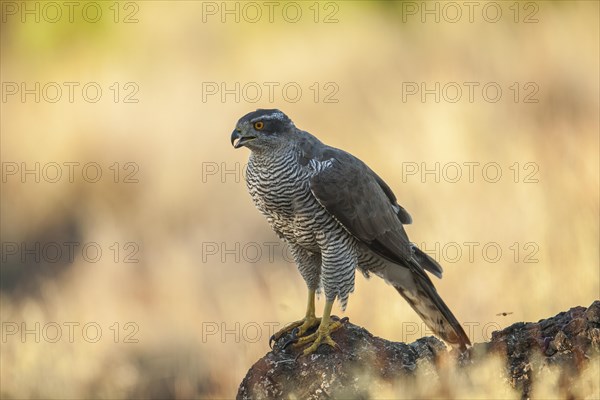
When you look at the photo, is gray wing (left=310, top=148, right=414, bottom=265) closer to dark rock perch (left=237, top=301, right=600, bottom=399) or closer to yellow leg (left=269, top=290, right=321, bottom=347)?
yellow leg (left=269, top=290, right=321, bottom=347)

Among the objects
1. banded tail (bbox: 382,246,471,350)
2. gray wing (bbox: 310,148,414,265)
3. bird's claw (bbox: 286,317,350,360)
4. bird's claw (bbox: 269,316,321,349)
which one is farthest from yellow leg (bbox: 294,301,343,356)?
banded tail (bbox: 382,246,471,350)

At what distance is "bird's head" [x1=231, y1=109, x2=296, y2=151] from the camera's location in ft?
20.9

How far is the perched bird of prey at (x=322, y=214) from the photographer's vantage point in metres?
6.40

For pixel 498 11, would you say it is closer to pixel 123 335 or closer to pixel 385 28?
pixel 385 28

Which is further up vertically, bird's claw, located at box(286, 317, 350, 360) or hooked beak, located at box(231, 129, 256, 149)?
hooked beak, located at box(231, 129, 256, 149)

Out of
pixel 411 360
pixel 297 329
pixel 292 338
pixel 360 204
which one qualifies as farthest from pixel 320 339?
pixel 360 204

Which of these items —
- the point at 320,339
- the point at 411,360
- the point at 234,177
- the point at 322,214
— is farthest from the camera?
the point at 234,177

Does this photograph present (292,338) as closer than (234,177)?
Yes

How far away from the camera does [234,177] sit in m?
13.5

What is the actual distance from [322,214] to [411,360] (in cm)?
119

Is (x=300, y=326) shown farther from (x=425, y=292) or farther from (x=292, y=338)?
(x=425, y=292)

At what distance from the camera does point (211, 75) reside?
55.6 ft

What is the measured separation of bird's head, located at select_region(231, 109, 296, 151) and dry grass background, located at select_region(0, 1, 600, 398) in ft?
5.61

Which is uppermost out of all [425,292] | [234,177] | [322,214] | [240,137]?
[240,137]
